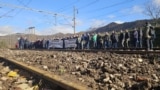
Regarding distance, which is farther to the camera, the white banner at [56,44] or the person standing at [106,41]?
the white banner at [56,44]

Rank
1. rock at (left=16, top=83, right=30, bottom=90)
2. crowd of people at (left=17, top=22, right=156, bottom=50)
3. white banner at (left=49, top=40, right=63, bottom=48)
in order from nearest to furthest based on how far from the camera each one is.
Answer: rock at (left=16, top=83, right=30, bottom=90) → crowd of people at (left=17, top=22, right=156, bottom=50) → white banner at (left=49, top=40, right=63, bottom=48)

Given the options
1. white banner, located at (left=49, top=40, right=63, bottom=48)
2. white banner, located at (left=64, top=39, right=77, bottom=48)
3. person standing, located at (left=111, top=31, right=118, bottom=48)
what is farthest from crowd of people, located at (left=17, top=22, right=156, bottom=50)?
white banner, located at (left=49, top=40, right=63, bottom=48)

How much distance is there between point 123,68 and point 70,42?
81.8ft

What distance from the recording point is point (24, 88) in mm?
8297

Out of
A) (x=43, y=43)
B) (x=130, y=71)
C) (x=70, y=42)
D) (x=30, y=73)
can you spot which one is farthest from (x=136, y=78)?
(x=43, y=43)

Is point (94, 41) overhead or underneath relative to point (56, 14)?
underneath

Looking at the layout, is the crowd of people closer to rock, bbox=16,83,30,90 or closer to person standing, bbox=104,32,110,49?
person standing, bbox=104,32,110,49

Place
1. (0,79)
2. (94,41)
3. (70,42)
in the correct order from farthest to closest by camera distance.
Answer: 1. (70,42)
2. (94,41)
3. (0,79)

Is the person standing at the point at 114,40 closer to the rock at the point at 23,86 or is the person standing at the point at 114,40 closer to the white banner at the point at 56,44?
the white banner at the point at 56,44

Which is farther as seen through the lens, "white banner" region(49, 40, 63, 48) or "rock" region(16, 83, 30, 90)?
"white banner" region(49, 40, 63, 48)

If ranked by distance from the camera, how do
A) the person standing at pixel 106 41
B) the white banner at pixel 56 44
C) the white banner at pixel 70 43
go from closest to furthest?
the person standing at pixel 106 41, the white banner at pixel 70 43, the white banner at pixel 56 44

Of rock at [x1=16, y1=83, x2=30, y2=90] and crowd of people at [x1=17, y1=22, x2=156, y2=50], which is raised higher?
A: crowd of people at [x1=17, y1=22, x2=156, y2=50]

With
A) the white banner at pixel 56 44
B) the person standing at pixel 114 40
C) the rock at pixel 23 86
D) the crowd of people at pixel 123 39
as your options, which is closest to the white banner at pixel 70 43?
the crowd of people at pixel 123 39

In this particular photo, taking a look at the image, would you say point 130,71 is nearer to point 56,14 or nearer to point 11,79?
point 11,79
